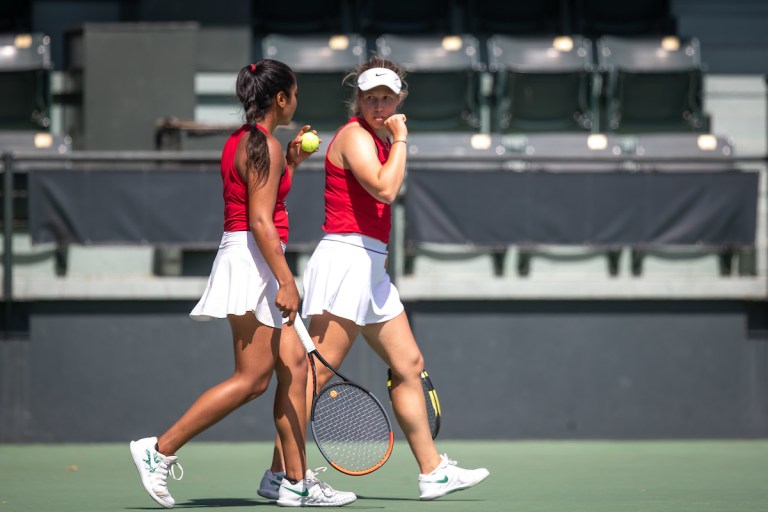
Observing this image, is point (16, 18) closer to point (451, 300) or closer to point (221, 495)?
point (451, 300)

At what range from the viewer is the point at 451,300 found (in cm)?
842

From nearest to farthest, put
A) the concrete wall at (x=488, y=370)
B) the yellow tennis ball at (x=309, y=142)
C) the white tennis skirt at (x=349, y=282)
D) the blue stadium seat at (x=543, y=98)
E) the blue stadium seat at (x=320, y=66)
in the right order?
the yellow tennis ball at (x=309, y=142) < the white tennis skirt at (x=349, y=282) < the concrete wall at (x=488, y=370) < the blue stadium seat at (x=320, y=66) < the blue stadium seat at (x=543, y=98)

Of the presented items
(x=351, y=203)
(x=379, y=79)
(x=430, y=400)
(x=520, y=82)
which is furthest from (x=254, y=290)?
(x=520, y=82)

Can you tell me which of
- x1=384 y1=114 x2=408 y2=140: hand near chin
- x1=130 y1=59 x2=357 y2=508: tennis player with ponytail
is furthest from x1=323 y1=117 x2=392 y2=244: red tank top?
x1=130 y1=59 x2=357 y2=508: tennis player with ponytail

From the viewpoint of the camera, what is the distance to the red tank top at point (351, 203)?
5.42 metres

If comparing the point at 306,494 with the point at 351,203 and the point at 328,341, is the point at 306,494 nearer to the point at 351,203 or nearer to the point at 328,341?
the point at 328,341

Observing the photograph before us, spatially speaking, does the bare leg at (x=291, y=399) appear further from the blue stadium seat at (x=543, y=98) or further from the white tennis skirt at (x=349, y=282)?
the blue stadium seat at (x=543, y=98)

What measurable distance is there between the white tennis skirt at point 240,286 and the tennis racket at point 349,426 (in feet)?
0.77

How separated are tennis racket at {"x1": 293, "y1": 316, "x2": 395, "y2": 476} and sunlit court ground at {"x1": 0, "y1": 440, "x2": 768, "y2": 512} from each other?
0.22 meters

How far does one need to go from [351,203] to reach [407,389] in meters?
0.81

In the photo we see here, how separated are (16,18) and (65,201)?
17.1ft

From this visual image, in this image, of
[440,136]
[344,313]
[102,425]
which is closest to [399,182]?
[344,313]

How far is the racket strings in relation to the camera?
5332 millimetres

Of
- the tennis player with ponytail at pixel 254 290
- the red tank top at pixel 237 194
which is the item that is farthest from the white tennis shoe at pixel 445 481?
the red tank top at pixel 237 194
